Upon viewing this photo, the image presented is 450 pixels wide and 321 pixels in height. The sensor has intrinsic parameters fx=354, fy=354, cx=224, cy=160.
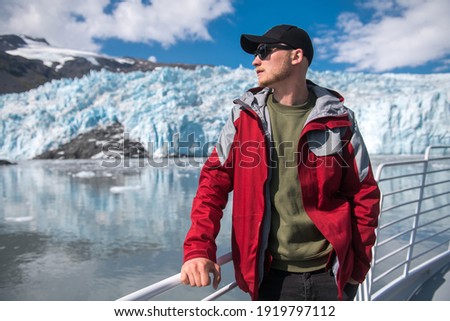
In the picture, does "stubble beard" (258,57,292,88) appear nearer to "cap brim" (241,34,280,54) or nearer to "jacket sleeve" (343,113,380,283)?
"cap brim" (241,34,280,54)

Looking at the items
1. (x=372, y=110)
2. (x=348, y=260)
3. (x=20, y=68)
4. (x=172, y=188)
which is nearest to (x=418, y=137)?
(x=372, y=110)

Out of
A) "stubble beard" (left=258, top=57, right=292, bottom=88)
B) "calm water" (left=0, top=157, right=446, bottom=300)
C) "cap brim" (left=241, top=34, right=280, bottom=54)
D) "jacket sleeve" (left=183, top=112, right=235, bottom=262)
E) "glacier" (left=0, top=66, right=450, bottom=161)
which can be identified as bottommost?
"calm water" (left=0, top=157, right=446, bottom=300)

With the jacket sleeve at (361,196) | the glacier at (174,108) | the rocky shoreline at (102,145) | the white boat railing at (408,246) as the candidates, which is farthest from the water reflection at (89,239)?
the rocky shoreline at (102,145)

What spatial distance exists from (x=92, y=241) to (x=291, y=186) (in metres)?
4.11

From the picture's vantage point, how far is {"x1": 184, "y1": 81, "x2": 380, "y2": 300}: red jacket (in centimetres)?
70

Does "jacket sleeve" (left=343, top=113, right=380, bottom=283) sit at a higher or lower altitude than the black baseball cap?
lower

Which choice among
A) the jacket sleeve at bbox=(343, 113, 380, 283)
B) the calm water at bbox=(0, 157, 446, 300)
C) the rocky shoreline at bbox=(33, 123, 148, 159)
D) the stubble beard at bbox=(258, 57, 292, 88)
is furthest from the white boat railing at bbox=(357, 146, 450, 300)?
the rocky shoreline at bbox=(33, 123, 148, 159)

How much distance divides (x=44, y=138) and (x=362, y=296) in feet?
55.1

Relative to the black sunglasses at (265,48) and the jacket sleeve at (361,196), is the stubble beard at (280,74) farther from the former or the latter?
the jacket sleeve at (361,196)

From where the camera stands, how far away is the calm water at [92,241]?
121 inches

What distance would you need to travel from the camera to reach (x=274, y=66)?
727mm

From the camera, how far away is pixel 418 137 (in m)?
12.7

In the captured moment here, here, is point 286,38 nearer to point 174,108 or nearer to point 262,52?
point 262,52
